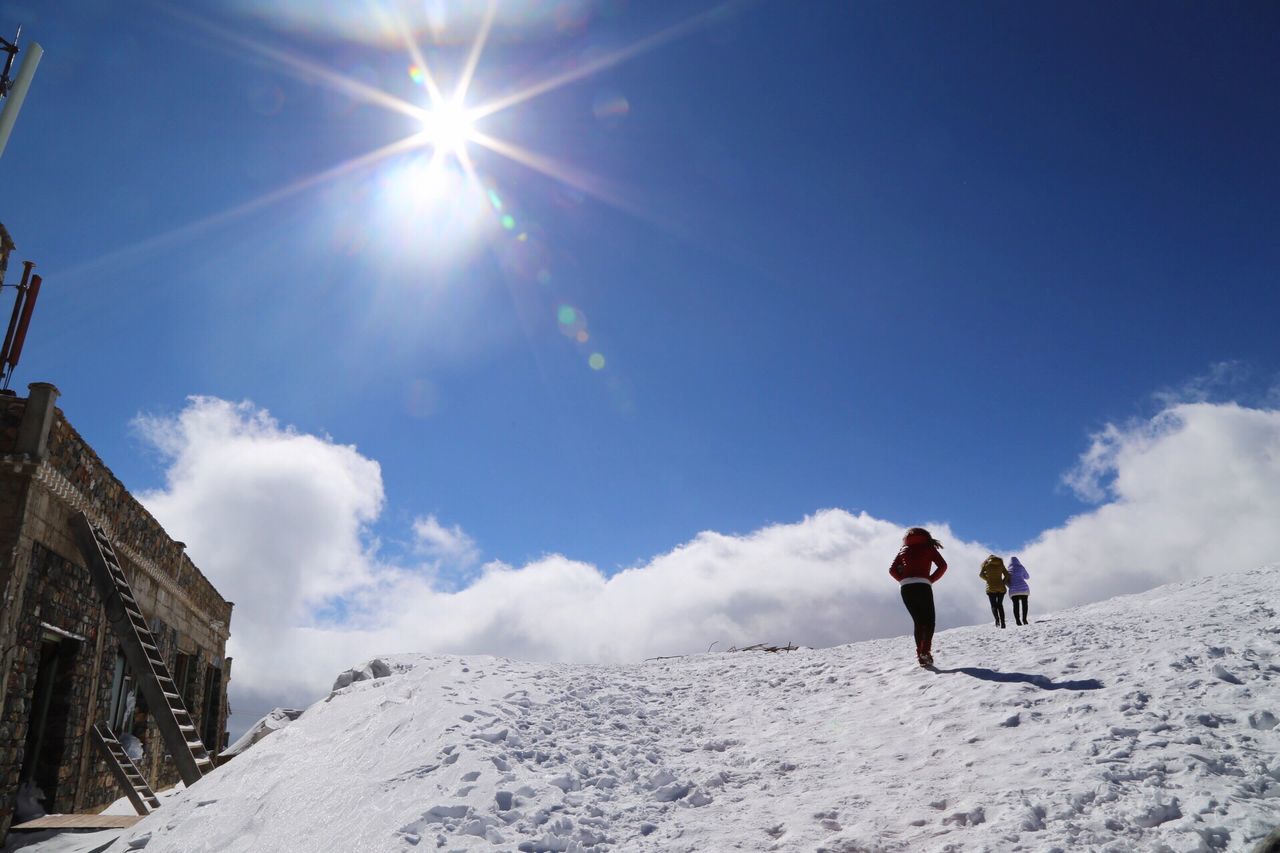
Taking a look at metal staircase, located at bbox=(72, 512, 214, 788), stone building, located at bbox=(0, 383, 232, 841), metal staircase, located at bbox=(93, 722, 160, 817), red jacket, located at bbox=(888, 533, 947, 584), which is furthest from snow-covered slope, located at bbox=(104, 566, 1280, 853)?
metal staircase, located at bbox=(93, 722, 160, 817)

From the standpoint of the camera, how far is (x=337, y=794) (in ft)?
23.0

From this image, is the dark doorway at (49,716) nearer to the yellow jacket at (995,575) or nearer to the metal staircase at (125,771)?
the metal staircase at (125,771)

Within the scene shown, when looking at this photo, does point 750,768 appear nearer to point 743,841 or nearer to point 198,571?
point 743,841

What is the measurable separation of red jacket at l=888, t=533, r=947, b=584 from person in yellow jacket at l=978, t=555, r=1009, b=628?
8076 mm

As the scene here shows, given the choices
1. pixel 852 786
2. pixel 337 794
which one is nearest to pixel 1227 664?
pixel 852 786

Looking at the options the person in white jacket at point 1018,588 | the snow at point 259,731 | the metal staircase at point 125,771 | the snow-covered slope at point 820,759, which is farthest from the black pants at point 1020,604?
the metal staircase at point 125,771

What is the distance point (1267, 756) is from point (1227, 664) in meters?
2.26

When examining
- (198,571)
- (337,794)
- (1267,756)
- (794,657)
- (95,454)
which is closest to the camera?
(1267,756)

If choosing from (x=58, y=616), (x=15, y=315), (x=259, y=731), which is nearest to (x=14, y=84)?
(x=15, y=315)

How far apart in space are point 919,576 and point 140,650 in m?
14.3

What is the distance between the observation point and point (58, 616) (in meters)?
12.8

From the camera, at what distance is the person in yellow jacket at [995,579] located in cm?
1705

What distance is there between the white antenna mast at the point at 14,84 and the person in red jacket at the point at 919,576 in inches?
679

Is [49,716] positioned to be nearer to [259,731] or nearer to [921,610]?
[259,731]
